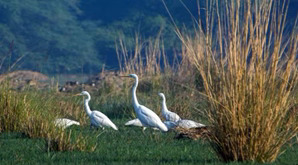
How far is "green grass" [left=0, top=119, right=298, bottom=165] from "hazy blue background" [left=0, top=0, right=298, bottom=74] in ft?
103

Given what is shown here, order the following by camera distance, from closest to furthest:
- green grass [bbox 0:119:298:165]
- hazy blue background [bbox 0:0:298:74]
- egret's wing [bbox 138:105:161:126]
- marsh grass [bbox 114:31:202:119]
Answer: green grass [bbox 0:119:298:165], egret's wing [bbox 138:105:161:126], marsh grass [bbox 114:31:202:119], hazy blue background [bbox 0:0:298:74]

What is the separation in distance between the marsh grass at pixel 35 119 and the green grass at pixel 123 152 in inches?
5.6

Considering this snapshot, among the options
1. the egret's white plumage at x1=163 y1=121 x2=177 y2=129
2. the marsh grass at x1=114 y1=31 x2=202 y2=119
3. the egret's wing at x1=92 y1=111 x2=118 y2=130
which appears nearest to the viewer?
the egret's white plumage at x1=163 y1=121 x2=177 y2=129

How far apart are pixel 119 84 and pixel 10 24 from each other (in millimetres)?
25654

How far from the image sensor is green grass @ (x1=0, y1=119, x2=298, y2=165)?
8688 mm

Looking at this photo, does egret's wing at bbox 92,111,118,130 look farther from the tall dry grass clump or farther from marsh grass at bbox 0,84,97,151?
the tall dry grass clump

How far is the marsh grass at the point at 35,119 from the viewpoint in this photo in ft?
31.0

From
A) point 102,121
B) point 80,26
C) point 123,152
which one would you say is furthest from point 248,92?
point 80,26

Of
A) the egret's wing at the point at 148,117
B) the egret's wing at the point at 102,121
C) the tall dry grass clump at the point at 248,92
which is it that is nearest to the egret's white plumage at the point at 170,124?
the egret's wing at the point at 148,117

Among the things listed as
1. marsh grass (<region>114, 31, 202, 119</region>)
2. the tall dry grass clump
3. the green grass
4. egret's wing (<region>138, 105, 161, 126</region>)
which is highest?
the tall dry grass clump

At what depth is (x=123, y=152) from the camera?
31.3 feet

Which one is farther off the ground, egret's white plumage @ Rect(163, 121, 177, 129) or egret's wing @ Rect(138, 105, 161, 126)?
egret's wing @ Rect(138, 105, 161, 126)

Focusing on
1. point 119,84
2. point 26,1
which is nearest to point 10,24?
point 26,1

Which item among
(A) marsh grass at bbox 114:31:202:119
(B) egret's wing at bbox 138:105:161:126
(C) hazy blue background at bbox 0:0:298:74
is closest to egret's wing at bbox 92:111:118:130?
(B) egret's wing at bbox 138:105:161:126
